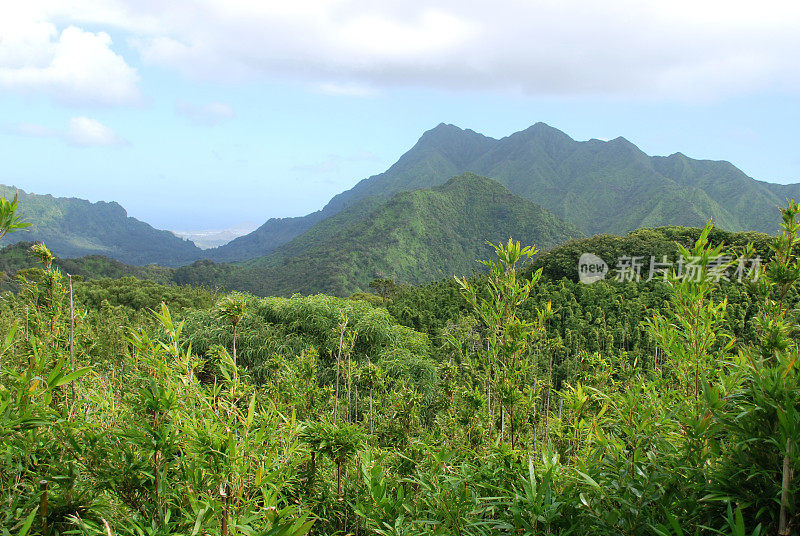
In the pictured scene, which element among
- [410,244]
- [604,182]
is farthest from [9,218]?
[604,182]

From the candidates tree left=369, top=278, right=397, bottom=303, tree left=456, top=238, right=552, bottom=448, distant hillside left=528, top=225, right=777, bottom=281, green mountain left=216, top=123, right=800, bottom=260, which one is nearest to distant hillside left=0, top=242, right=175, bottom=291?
tree left=369, top=278, right=397, bottom=303

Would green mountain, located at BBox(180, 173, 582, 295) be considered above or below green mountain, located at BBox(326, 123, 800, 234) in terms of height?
below

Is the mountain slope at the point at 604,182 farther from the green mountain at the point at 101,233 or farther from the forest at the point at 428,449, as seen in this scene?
the forest at the point at 428,449

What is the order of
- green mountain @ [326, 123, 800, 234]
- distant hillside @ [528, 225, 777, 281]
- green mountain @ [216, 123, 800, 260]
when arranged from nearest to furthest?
distant hillside @ [528, 225, 777, 281]
green mountain @ [326, 123, 800, 234]
green mountain @ [216, 123, 800, 260]

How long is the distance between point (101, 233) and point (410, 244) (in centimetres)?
15269

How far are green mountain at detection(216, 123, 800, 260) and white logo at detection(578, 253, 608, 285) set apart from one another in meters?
70.6

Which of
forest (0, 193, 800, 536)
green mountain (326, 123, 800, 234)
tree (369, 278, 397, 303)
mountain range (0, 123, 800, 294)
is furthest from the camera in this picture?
green mountain (326, 123, 800, 234)

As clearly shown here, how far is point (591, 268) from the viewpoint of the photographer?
24.8m

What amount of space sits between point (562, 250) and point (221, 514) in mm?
29322

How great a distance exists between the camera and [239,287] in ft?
222

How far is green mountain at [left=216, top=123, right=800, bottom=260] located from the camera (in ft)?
339

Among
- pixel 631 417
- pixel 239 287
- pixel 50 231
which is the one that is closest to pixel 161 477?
pixel 631 417

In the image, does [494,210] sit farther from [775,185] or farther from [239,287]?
[775,185]

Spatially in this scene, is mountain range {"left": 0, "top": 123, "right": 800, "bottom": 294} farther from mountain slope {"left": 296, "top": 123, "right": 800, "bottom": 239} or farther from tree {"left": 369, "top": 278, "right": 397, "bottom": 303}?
tree {"left": 369, "top": 278, "right": 397, "bottom": 303}
